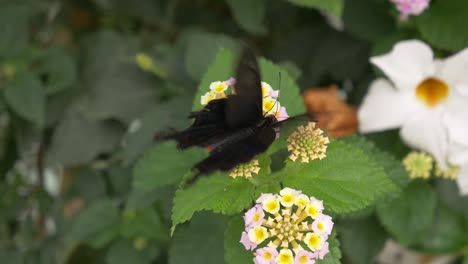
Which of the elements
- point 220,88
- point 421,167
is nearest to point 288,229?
point 220,88

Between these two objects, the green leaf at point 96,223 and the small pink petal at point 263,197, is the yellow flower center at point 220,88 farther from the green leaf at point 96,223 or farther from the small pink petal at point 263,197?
the green leaf at point 96,223

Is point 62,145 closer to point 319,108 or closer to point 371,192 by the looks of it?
point 319,108

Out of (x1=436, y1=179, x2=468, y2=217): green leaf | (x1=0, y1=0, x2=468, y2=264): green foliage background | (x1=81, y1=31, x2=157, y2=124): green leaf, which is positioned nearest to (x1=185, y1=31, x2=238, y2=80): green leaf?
(x1=0, y1=0, x2=468, y2=264): green foliage background

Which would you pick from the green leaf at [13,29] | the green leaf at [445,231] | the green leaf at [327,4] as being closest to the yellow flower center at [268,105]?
the green leaf at [327,4]

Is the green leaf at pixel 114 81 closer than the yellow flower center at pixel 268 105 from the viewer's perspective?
No

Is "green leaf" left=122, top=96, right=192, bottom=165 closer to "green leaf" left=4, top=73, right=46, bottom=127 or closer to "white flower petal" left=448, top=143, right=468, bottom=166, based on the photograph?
"green leaf" left=4, top=73, right=46, bottom=127

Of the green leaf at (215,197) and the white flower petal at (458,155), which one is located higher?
the green leaf at (215,197)
